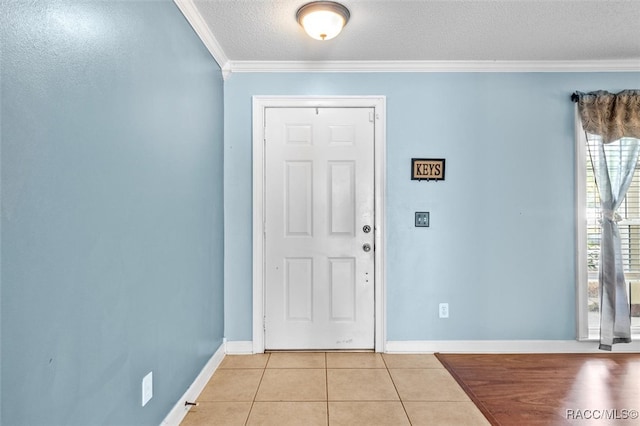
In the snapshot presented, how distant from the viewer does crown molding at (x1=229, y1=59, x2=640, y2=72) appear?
285 centimetres

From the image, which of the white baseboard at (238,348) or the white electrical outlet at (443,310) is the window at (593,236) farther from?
the white baseboard at (238,348)

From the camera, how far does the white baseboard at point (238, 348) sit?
2.87 m

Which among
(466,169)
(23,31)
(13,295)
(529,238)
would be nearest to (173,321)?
(13,295)

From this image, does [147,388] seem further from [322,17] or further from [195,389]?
[322,17]

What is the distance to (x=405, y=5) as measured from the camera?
6.79 feet

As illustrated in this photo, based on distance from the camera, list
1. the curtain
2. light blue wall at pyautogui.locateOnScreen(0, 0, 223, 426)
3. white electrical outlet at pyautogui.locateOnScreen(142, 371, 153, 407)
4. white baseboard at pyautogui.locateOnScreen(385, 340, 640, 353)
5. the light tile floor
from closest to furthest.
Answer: light blue wall at pyautogui.locateOnScreen(0, 0, 223, 426) < white electrical outlet at pyautogui.locateOnScreen(142, 371, 153, 407) < the light tile floor < the curtain < white baseboard at pyautogui.locateOnScreen(385, 340, 640, 353)

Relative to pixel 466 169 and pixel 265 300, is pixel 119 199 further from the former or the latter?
pixel 466 169

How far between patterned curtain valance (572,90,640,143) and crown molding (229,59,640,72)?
236 mm

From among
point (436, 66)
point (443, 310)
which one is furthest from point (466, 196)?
point (436, 66)

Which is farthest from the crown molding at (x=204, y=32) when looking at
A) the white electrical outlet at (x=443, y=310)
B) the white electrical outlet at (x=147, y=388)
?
the white electrical outlet at (x=443, y=310)

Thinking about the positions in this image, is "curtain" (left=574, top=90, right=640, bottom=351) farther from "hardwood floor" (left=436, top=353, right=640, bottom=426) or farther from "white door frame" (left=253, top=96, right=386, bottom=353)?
"white door frame" (left=253, top=96, right=386, bottom=353)

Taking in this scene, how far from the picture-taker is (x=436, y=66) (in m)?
2.87

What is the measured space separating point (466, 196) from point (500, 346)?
1227 mm

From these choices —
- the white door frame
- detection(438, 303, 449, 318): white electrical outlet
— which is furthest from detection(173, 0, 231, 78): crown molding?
detection(438, 303, 449, 318): white electrical outlet
